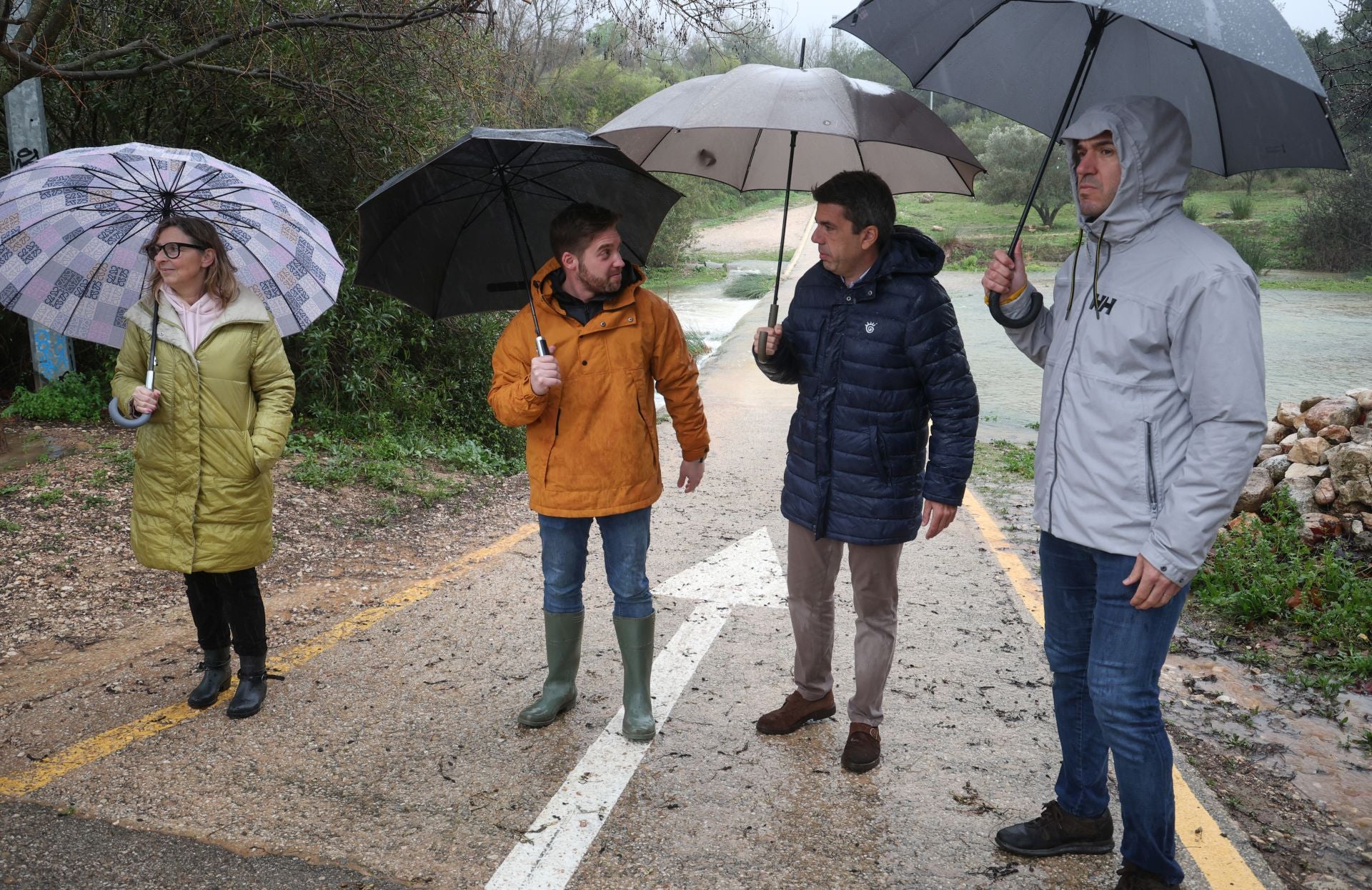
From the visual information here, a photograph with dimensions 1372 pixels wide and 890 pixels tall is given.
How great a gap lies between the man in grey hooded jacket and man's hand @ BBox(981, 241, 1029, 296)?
0.01m

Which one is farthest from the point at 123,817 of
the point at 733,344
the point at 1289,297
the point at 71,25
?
the point at 1289,297

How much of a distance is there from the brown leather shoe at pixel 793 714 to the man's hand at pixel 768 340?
1.36 meters

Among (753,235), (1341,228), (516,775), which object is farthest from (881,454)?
(753,235)

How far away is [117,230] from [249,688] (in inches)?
70.3

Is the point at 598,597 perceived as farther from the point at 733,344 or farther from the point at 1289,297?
the point at 1289,297

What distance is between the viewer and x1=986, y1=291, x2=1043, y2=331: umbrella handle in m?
3.23

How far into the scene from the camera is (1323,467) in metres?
6.89

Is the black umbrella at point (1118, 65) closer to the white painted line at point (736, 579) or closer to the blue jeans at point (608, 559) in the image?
the blue jeans at point (608, 559)

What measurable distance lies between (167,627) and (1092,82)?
14.7 ft

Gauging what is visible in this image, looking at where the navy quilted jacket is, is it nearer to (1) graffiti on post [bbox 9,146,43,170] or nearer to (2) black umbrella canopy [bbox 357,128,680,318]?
(2) black umbrella canopy [bbox 357,128,680,318]

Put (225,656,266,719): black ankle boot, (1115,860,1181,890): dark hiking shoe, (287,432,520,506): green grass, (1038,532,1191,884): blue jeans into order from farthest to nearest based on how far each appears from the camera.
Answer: (287,432,520,506): green grass, (225,656,266,719): black ankle boot, (1115,860,1181,890): dark hiking shoe, (1038,532,1191,884): blue jeans

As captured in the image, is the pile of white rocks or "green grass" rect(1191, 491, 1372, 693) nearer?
"green grass" rect(1191, 491, 1372, 693)

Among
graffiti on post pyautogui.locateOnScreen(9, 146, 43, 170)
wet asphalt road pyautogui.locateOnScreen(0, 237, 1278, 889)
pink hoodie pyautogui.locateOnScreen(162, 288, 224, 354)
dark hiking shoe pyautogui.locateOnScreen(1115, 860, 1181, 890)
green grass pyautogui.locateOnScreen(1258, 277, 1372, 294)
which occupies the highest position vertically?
graffiti on post pyautogui.locateOnScreen(9, 146, 43, 170)

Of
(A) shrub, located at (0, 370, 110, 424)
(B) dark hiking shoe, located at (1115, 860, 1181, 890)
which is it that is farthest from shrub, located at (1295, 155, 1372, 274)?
(B) dark hiking shoe, located at (1115, 860, 1181, 890)
